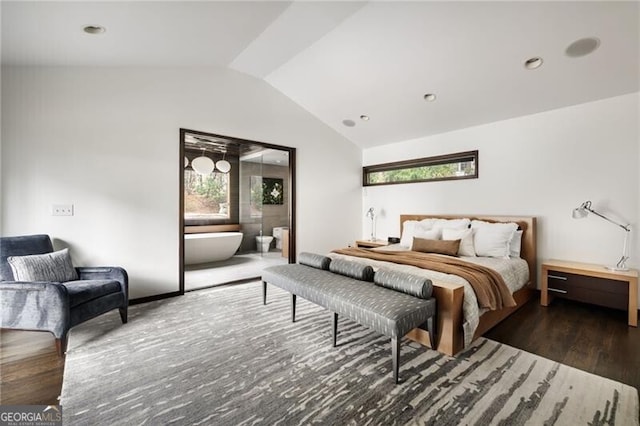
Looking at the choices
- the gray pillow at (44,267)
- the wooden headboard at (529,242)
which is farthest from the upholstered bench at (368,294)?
the wooden headboard at (529,242)

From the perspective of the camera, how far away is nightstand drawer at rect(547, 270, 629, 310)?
303 centimetres

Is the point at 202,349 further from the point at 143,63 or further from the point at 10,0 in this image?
the point at 143,63

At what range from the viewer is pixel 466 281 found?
7.93ft

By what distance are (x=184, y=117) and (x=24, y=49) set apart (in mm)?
1468

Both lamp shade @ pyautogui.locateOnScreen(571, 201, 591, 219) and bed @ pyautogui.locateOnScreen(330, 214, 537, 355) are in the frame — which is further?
lamp shade @ pyautogui.locateOnScreen(571, 201, 591, 219)

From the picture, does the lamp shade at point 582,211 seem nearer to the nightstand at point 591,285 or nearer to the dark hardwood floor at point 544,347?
the nightstand at point 591,285

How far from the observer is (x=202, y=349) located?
7.62 feet

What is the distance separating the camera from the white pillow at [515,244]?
141 inches

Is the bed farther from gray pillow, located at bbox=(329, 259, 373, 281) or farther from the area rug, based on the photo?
gray pillow, located at bbox=(329, 259, 373, 281)

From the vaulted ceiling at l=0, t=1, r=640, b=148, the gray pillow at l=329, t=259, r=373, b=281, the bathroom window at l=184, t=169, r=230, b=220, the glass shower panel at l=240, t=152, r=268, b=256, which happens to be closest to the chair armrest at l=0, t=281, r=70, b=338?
the vaulted ceiling at l=0, t=1, r=640, b=148

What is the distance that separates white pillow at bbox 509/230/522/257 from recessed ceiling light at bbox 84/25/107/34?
4.78m

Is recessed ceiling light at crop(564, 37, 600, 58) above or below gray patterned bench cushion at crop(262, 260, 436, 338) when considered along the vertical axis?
above

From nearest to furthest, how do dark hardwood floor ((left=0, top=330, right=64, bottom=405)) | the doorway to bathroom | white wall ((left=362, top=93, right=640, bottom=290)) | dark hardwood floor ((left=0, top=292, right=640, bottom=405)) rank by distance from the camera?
1. dark hardwood floor ((left=0, top=330, right=64, bottom=405))
2. dark hardwood floor ((left=0, top=292, right=640, bottom=405))
3. white wall ((left=362, top=93, right=640, bottom=290))
4. the doorway to bathroom

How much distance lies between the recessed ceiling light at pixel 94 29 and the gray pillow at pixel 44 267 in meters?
2.02
